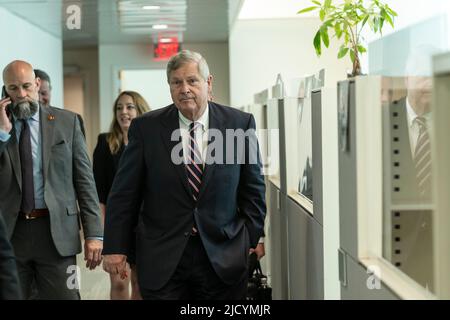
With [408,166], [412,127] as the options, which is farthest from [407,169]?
[412,127]

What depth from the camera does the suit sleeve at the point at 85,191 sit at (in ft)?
10.9

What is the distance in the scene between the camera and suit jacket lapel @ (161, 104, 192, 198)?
275 cm

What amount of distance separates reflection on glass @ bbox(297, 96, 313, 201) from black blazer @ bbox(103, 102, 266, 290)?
592mm

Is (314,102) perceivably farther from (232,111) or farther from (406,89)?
(406,89)

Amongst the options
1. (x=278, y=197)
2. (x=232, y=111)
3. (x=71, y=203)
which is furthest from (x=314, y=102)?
(x=278, y=197)

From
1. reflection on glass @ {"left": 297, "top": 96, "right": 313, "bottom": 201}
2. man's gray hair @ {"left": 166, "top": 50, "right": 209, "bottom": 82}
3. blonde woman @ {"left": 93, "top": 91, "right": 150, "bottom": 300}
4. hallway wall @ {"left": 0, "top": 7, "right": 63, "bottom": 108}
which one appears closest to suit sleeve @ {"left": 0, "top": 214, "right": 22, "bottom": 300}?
man's gray hair @ {"left": 166, "top": 50, "right": 209, "bottom": 82}

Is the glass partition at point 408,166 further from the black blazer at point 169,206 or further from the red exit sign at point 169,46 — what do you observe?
the red exit sign at point 169,46

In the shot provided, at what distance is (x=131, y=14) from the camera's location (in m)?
6.97

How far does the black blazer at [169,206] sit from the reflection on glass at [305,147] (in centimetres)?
59

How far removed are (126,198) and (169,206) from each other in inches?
6.6

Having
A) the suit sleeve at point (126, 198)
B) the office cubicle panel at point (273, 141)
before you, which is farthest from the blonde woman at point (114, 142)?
the suit sleeve at point (126, 198)

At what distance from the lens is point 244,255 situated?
113 inches

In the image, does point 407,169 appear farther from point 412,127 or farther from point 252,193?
point 252,193

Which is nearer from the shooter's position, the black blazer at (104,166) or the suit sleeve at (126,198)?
the suit sleeve at (126,198)
